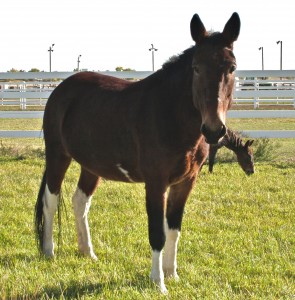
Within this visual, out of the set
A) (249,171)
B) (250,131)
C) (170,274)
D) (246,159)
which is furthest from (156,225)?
(250,131)

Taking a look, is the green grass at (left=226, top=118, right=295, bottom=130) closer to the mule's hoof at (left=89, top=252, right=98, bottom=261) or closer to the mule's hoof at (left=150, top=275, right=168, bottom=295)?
the mule's hoof at (left=89, top=252, right=98, bottom=261)

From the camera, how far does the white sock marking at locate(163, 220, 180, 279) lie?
178 inches

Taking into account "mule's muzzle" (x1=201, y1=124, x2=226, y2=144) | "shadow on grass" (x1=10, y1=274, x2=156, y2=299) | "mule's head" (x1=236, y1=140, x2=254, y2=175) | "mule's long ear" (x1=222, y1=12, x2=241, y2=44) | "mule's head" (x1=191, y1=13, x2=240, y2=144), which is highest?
"mule's long ear" (x1=222, y1=12, x2=241, y2=44)

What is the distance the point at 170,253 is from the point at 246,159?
5.87 metres

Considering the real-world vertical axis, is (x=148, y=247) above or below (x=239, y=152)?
below

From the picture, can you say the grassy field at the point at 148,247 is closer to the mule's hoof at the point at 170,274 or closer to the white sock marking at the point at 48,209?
the mule's hoof at the point at 170,274

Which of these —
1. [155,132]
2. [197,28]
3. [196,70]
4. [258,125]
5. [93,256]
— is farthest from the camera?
[258,125]

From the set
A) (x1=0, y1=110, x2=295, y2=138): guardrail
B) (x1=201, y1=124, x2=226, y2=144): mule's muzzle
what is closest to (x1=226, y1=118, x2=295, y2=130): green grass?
(x1=0, y1=110, x2=295, y2=138): guardrail

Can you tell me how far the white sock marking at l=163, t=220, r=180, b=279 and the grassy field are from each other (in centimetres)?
12

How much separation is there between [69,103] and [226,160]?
6.70 metres

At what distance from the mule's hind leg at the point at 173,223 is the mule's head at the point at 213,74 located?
2.94 feet

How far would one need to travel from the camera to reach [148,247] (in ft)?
17.3

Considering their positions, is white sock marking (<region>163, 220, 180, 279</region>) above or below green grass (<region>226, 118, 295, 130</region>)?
below

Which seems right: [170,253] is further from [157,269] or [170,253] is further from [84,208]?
[84,208]
